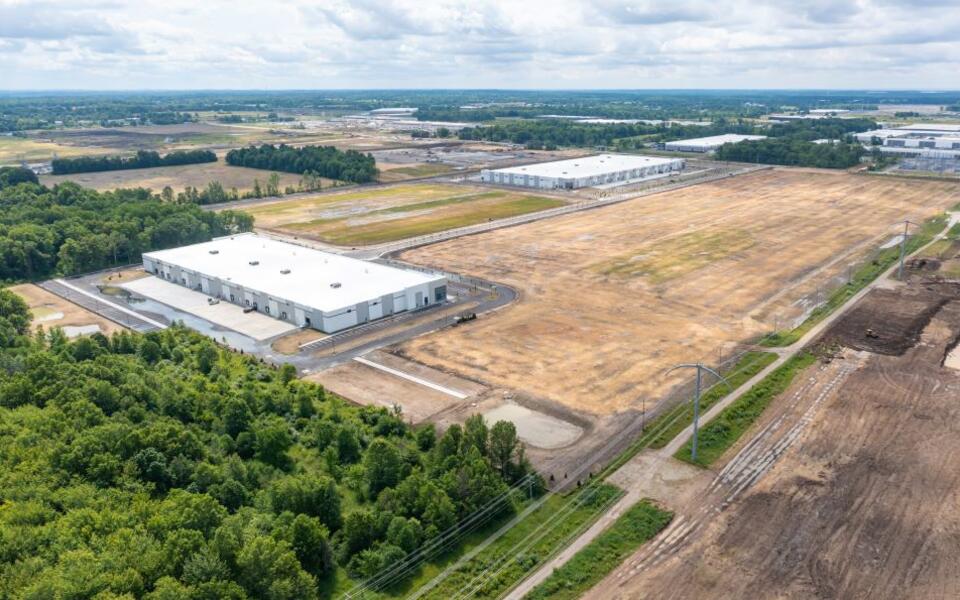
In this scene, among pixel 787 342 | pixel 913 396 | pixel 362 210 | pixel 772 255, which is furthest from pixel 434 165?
pixel 913 396

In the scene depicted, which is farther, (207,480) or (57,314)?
(57,314)

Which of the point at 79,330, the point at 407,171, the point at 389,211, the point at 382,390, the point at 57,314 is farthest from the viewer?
the point at 407,171

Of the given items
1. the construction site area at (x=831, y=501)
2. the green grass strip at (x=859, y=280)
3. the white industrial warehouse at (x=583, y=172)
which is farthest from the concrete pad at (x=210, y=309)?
the white industrial warehouse at (x=583, y=172)

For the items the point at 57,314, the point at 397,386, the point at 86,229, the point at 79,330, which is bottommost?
the point at 397,386

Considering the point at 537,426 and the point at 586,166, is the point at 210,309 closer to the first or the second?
the point at 537,426

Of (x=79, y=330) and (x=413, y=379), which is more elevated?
(x=79, y=330)

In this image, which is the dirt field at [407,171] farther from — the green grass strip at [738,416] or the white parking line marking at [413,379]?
the green grass strip at [738,416]

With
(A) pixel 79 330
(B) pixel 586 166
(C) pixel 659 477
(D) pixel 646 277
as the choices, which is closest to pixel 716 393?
(C) pixel 659 477

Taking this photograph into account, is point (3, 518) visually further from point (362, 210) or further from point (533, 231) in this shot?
point (362, 210)
